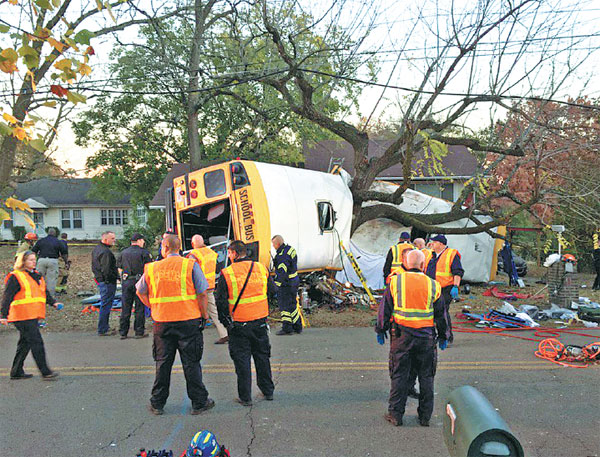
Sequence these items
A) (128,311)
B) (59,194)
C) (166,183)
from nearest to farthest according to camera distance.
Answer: (128,311) < (166,183) < (59,194)

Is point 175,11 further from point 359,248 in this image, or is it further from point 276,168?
point 359,248

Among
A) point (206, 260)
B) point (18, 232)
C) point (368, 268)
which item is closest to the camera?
point (206, 260)

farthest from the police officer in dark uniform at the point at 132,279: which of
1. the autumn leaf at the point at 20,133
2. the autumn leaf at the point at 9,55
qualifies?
the autumn leaf at the point at 9,55

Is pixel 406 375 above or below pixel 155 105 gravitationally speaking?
below

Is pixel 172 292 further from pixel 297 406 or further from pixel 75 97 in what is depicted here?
pixel 75 97

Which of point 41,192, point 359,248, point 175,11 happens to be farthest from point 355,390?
point 41,192

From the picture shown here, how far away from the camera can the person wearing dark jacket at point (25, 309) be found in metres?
6.45

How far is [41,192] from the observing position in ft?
136

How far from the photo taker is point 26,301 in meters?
6.52

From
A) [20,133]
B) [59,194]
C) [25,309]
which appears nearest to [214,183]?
[25,309]

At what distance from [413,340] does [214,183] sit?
7.06 meters

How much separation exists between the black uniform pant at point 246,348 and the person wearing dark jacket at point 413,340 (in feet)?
4.72

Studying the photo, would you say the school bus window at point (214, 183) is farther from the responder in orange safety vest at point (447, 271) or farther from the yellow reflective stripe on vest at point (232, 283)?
the yellow reflective stripe on vest at point (232, 283)

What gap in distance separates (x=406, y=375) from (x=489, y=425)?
3403mm
